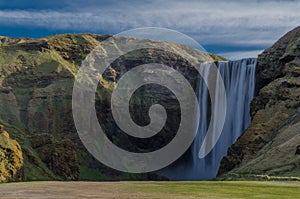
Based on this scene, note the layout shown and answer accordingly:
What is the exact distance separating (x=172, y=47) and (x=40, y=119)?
62768 millimetres

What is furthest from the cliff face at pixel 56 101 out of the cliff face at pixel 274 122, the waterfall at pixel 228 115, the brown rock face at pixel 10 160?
the cliff face at pixel 274 122

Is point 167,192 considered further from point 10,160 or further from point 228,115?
point 228,115

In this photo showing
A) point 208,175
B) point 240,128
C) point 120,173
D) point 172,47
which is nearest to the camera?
point 240,128

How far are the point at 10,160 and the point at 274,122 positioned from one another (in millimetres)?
56076

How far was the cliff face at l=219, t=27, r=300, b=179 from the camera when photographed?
7938 centimetres

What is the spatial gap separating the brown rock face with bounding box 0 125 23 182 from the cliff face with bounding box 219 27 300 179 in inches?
1707

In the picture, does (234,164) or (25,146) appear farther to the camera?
(25,146)

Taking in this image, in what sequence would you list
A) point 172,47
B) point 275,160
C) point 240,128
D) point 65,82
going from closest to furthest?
point 275,160, point 240,128, point 65,82, point 172,47

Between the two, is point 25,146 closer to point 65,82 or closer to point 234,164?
point 65,82

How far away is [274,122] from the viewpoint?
101 metres

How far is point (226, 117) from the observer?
125938mm

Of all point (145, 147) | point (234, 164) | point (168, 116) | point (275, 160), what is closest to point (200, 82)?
point (168, 116)

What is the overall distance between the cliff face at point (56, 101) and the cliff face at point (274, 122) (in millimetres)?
40017

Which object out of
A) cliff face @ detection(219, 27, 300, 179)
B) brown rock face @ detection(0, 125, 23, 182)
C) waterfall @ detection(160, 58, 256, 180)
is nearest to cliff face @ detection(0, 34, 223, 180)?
brown rock face @ detection(0, 125, 23, 182)
